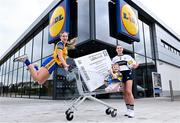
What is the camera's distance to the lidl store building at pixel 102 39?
880cm

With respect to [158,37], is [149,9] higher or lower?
higher

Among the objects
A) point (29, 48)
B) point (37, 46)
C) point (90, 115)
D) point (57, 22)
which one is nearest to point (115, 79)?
point (90, 115)

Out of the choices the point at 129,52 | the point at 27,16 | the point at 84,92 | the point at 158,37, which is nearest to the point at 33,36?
the point at 27,16

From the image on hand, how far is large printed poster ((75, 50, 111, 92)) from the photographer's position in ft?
10.3

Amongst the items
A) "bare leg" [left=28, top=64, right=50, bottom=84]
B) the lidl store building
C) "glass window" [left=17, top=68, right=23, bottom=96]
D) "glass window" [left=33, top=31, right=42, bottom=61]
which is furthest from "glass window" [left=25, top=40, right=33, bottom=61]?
"bare leg" [left=28, top=64, right=50, bottom=84]

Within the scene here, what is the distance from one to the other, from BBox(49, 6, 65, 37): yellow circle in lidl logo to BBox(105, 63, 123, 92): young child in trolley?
20.2 ft

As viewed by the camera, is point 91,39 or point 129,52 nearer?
point 91,39

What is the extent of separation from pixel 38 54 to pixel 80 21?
526 centimetres

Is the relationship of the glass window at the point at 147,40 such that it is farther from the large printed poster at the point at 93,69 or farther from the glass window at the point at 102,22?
the large printed poster at the point at 93,69

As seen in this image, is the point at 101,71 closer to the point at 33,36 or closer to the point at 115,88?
the point at 115,88

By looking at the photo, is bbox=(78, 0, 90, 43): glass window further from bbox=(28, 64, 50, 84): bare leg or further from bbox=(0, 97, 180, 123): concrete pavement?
bbox=(28, 64, 50, 84): bare leg

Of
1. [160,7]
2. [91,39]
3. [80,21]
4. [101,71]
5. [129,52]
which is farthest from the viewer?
A: [160,7]

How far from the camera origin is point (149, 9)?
42.7 ft

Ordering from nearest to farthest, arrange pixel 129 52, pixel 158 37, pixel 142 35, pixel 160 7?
pixel 129 52 < pixel 142 35 < pixel 158 37 < pixel 160 7
